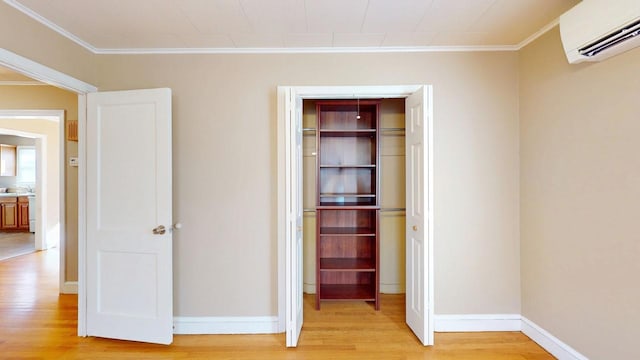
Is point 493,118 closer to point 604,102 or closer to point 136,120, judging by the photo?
point 604,102

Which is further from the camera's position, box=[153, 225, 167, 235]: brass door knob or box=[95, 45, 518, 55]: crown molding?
box=[95, 45, 518, 55]: crown molding

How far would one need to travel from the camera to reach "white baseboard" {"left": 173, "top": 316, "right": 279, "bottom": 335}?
2705 millimetres

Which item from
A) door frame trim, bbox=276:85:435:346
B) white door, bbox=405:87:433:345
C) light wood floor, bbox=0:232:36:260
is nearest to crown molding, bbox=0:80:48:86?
light wood floor, bbox=0:232:36:260

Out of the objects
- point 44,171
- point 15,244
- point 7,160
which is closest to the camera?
point 44,171

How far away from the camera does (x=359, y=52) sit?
2.73 metres

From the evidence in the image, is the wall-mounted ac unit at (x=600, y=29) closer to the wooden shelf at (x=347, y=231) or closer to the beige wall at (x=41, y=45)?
the wooden shelf at (x=347, y=231)

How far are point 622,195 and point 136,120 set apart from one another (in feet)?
11.0

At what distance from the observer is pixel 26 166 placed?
26.7 feet

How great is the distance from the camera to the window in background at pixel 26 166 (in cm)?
807

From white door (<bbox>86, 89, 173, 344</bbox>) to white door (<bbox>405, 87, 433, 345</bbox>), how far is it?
1996 millimetres

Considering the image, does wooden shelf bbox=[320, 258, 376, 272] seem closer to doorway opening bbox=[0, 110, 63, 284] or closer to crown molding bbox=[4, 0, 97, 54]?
crown molding bbox=[4, 0, 97, 54]

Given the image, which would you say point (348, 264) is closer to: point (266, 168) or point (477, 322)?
point (477, 322)

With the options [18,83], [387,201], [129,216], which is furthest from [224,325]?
[18,83]

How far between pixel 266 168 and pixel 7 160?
29.4 ft
